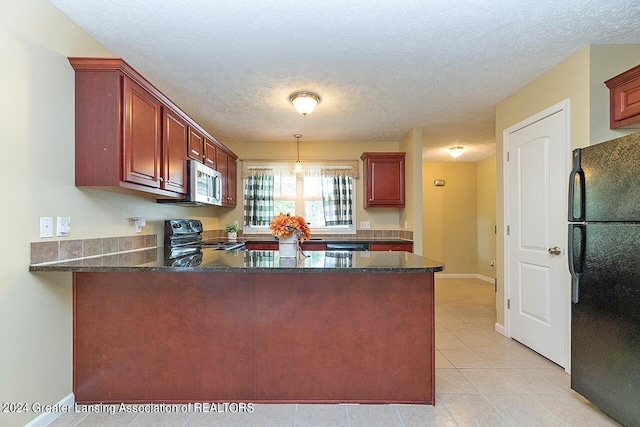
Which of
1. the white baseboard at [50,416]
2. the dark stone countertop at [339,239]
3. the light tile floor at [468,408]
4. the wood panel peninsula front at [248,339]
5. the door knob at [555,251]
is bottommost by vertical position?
the light tile floor at [468,408]

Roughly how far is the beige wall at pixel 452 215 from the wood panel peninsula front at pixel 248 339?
4.84m

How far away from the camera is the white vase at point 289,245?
7.18ft

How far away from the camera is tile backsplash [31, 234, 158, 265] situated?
5.81 ft

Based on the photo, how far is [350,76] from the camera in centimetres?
278

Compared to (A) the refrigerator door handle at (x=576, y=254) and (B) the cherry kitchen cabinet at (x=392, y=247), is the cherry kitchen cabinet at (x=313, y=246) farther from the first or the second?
(A) the refrigerator door handle at (x=576, y=254)

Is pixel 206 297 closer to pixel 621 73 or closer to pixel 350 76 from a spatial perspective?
pixel 350 76

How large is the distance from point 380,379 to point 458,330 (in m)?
1.83

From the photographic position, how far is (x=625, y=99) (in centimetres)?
215

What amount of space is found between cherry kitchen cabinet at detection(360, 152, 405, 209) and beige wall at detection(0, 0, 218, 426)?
351cm

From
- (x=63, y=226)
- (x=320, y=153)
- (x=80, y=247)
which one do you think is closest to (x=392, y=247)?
(x=320, y=153)

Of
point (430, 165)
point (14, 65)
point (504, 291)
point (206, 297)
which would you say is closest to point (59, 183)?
point (14, 65)

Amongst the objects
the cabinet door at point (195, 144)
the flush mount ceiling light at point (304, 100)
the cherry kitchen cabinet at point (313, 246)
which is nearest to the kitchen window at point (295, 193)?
the cherry kitchen cabinet at point (313, 246)

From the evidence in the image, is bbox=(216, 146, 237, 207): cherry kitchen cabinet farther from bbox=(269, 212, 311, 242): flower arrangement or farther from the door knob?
the door knob

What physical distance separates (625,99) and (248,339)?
2967 mm
